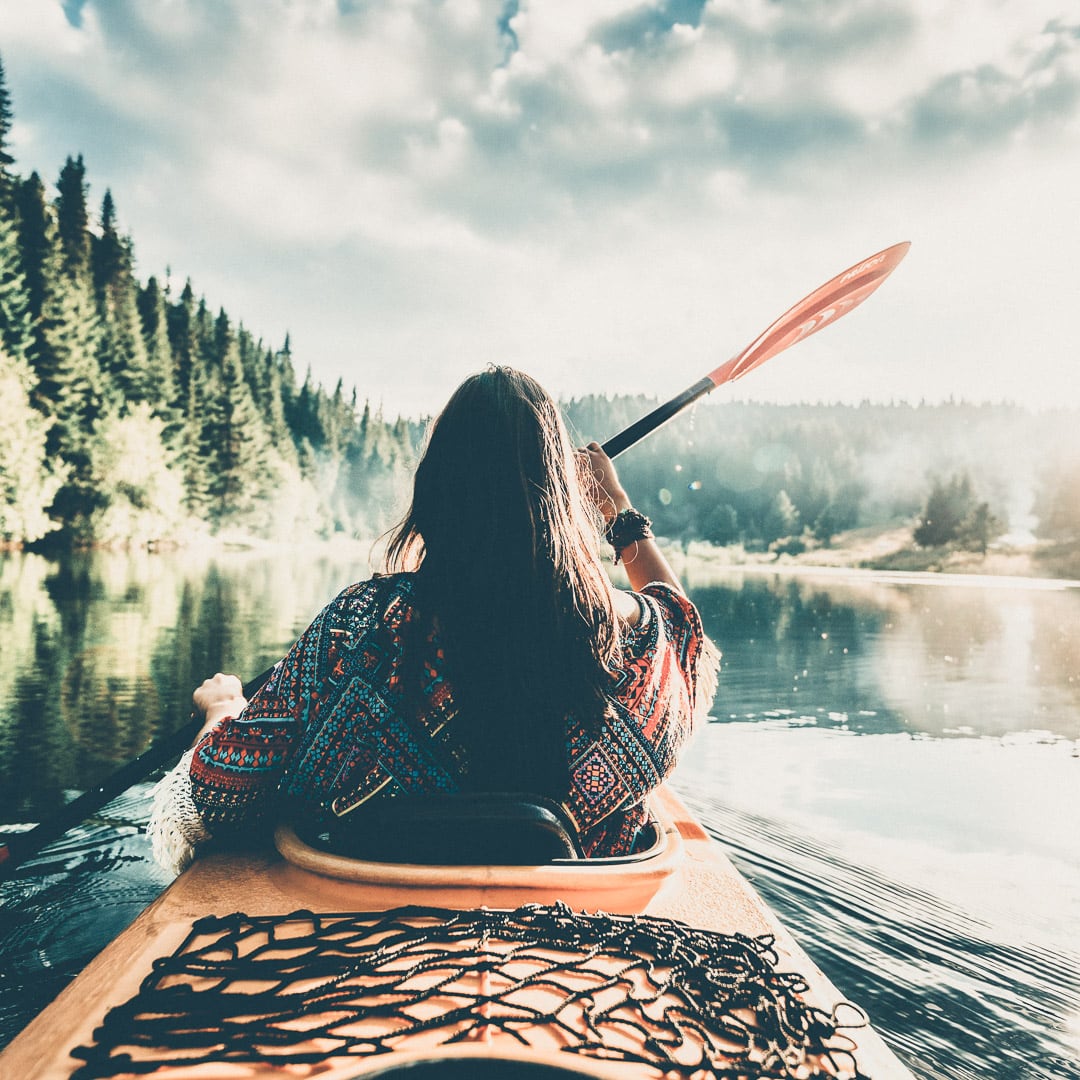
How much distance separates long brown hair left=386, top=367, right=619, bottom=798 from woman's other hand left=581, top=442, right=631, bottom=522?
604 millimetres

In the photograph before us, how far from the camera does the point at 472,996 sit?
53.1 inches

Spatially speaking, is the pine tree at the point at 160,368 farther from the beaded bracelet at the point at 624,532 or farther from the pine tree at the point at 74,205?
the beaded bracelet at the point at 624,532

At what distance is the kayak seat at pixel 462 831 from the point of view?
165 cm

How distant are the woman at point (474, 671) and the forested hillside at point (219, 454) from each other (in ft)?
0.69

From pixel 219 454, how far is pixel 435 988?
54172mm

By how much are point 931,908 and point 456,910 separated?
11.4 feet

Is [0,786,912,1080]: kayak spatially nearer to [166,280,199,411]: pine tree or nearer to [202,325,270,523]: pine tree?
[166,280,199,411]: pine tree

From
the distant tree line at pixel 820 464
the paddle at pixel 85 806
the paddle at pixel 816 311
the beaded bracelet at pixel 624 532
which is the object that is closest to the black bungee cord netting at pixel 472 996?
the paddle at pixel 85 806

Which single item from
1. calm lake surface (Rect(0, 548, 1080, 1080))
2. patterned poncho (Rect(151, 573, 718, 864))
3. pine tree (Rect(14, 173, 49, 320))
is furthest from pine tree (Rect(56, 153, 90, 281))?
patterned poncho (Rect(151, 573, 718, 864))

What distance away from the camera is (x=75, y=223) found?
47.0m

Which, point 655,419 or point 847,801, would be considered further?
point 847,801

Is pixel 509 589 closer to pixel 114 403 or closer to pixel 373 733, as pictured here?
pixel 373 733

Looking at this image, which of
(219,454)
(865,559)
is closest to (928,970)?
(219,454)

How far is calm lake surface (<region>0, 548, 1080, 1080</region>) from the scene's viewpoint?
3.16 metres
